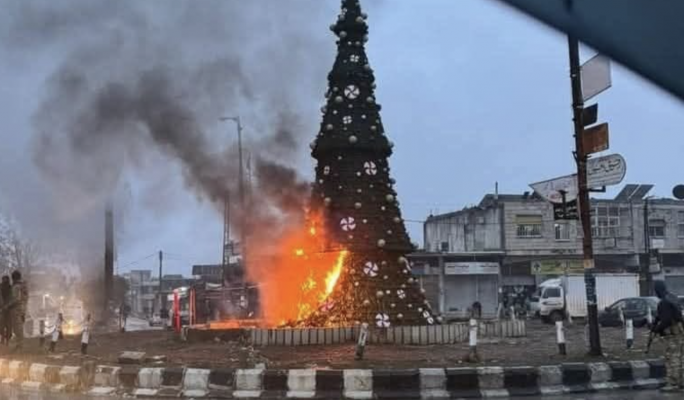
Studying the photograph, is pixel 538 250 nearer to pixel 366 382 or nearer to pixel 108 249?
pixel 108 249

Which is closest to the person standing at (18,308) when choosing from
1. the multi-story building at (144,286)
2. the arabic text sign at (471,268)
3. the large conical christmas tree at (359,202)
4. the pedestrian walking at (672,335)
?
the large conical christmas tree at (359,202)

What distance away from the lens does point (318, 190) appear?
1677 cm

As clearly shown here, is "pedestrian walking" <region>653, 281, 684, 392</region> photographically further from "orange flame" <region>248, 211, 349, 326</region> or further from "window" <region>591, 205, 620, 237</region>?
"window" <region>591, 205, 620, 237</region>

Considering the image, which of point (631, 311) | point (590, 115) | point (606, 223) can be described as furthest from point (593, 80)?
point (606, 223)

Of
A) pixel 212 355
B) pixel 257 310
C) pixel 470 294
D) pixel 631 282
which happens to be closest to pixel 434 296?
pixel 470 294

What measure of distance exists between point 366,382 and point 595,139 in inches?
216

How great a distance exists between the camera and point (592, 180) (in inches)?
495

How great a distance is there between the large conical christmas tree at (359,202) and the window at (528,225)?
Answer: 34.0 meters

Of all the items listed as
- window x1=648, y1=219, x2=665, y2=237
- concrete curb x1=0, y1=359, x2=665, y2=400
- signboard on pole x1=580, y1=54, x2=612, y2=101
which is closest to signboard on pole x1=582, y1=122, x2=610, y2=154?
signboard on pole x1=580, y1=54, x2=612, y2=101

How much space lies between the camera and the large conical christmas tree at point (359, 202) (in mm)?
15469

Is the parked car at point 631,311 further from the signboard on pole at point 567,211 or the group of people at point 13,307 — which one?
the group of people at point 13,307

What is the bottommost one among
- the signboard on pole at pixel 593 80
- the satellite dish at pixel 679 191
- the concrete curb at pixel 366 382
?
the concrete curb at pixel 366 382

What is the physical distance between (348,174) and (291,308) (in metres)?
3.35

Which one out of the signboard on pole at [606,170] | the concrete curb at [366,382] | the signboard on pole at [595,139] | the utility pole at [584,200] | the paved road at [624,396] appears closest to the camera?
the paved road at [624,396]
